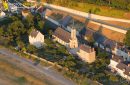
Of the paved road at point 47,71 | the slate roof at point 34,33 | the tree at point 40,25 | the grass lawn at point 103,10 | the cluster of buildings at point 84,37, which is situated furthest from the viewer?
the grass lawn at point 103,10

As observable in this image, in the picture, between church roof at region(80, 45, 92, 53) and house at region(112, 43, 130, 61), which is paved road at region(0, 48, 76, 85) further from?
house at region(112, 43, 130, 61)

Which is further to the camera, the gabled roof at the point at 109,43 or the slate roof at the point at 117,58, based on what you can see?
the gabled roof at the point at 109,43

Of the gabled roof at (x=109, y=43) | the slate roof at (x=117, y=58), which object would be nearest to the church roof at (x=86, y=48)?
the slate roof at (x=117, y=58)

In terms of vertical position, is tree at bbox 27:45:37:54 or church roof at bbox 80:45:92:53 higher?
church roof at bbox 80:45:92:53

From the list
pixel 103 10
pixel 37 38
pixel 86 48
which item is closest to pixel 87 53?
pixel 86 48

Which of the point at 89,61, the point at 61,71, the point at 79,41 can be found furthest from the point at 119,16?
the point at 61,71

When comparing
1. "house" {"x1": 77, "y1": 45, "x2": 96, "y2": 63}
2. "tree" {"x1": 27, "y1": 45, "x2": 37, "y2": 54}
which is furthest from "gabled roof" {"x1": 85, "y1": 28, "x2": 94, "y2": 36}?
"tree" {"x1": 27, "y1": 45, "x2": 37, "y2": 54}

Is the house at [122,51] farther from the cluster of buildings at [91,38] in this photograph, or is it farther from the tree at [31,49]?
the tree at [31,49]

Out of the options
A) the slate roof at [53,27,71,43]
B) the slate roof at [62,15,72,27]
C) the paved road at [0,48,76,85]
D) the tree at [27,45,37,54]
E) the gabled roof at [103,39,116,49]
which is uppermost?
the slate roof at [62,15,72,27]
